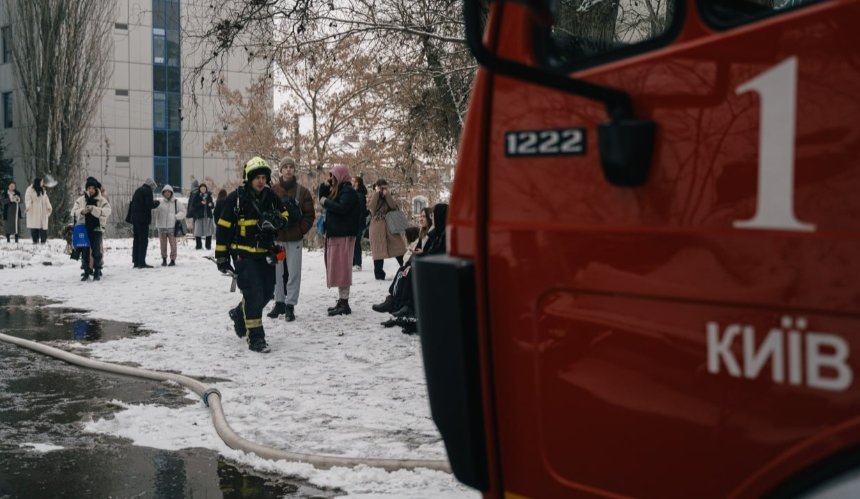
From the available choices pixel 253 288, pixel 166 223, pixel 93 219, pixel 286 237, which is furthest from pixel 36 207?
pixel 253 288

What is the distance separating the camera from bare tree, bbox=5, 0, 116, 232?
1336 inches

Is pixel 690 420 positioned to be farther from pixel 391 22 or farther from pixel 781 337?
pixel 391 22

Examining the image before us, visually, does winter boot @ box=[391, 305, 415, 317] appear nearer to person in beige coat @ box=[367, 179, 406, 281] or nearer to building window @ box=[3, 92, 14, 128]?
person in beige coat @ box=[367, 179, 406, 281]

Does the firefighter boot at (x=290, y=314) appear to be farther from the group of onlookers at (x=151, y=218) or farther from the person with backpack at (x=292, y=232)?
the group of onlookers at (x=151, y=218)

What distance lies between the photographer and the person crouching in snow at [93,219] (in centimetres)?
1600

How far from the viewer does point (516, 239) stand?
2.33 metres

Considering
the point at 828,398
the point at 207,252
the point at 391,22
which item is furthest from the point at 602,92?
the point at 207,252

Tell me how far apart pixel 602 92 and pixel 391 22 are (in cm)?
765

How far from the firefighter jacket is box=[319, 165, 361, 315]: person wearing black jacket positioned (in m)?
2.50

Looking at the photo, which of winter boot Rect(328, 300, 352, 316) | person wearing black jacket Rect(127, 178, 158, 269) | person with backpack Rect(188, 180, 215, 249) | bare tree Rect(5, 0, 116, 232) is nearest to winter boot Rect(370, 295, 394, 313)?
winter boot Rect(328, 300, 352, 316)

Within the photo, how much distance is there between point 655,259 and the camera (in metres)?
2.07

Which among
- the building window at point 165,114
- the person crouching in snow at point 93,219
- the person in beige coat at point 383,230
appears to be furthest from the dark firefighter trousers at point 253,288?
the building window at point 165,114

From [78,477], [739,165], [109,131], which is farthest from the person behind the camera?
[109,131]

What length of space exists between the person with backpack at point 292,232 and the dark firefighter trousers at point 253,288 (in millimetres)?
1498
